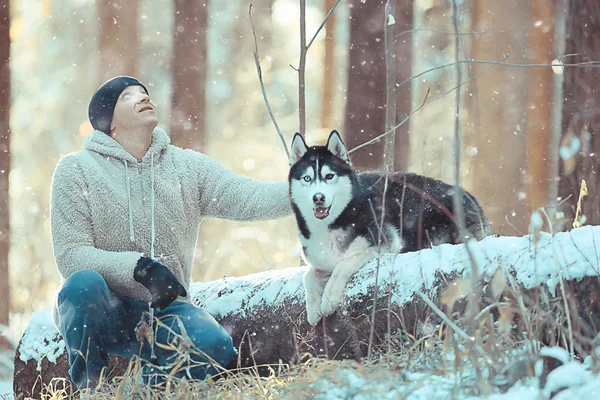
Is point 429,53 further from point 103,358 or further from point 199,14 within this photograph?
point 103,358

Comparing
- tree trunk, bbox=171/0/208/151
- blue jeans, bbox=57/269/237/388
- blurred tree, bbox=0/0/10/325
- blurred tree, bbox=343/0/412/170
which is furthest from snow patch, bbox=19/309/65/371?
tree trunk, bbox=171/0/208/151

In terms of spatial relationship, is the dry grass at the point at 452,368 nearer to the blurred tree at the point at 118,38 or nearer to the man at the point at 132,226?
the man at the point at 132,226

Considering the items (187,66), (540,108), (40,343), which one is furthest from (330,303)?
(540,108)

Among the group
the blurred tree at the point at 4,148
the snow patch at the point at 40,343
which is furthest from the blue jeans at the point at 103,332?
the blurred tree at the point at 4,148

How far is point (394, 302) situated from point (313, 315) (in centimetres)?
47

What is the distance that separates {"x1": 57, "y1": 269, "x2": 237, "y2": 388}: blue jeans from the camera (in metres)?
3.26

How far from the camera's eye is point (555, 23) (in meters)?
7.61

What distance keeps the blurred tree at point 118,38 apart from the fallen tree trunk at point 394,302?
15.8 feet

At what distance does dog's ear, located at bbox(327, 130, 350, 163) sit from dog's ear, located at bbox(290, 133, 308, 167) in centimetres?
14

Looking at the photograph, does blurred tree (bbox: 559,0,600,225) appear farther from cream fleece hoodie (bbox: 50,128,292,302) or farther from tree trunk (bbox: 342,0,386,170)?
cream fleece hoodie (bbox: 50,128,292,302)

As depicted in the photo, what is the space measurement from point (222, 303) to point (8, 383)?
398 cm

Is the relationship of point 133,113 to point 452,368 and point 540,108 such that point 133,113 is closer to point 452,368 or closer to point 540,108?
point 452,368

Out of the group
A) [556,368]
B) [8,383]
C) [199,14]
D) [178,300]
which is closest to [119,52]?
[199,14]

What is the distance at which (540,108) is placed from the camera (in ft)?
24.6
